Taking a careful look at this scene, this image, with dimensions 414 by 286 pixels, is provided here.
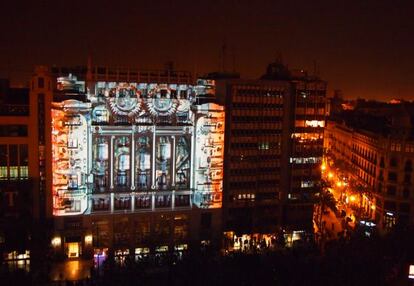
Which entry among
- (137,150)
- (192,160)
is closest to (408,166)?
(192,160)

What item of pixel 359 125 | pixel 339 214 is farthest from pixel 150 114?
pixel 359 125

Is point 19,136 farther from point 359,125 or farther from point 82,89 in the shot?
point 359,125

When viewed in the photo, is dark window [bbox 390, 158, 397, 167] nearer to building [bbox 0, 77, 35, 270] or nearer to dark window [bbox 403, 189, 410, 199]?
dark window [bbox 403, 189, 410, 199]

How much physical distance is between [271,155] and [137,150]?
866 inches

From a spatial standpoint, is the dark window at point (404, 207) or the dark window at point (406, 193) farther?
the dark window at point (404, 207)

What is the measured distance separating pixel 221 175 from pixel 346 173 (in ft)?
134

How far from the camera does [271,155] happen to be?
7838 centimetres

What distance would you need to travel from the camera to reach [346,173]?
105 m

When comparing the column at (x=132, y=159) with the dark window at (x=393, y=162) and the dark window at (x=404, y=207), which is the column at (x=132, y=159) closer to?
the dark window at (x=393, y=162)

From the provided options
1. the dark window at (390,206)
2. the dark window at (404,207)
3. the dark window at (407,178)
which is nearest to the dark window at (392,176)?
the dark window at (407,178)

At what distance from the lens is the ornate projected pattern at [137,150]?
6856 centimetres

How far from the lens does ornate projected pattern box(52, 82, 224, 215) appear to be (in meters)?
68.6

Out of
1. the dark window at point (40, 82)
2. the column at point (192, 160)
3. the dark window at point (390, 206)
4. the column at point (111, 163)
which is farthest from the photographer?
the dark window at point (390, 206)

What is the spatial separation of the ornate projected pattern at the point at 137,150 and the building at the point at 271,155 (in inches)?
111
